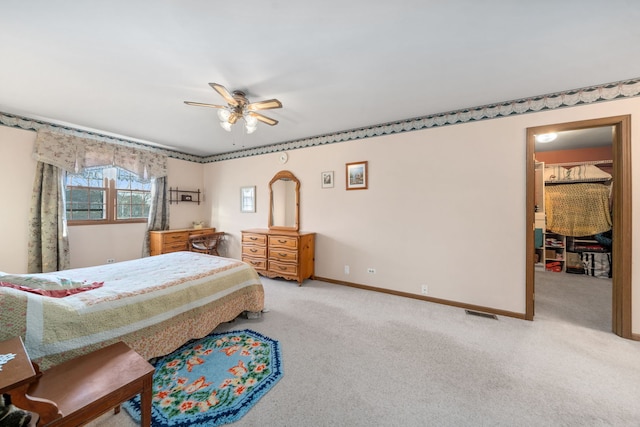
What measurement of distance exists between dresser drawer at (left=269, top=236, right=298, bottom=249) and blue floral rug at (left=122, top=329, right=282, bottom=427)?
1.62 meters

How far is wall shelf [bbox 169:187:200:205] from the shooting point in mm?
4949

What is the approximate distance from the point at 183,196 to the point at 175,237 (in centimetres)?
101

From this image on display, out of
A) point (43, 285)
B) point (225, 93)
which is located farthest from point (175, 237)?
point (225, 93)

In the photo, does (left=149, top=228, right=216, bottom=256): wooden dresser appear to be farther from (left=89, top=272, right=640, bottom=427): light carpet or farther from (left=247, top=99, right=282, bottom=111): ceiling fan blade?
(left=247, top=99, right=282, bottom=111): ceiling fan blade

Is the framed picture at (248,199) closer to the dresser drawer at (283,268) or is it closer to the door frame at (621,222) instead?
the dresser drawer at (283,268)

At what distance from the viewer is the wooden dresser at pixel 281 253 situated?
12.2 feet

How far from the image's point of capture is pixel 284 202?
4352mm

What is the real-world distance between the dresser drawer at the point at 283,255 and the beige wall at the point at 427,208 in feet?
1.66

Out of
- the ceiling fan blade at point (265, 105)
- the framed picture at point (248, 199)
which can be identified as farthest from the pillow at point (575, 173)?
the framed picture at point (248, 199)

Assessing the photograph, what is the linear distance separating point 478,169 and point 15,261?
628 centimetres

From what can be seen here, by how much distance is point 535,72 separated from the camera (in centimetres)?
214

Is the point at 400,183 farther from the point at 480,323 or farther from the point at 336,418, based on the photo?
the point at 336,418

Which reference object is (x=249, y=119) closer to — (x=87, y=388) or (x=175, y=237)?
(x=87, y=388)

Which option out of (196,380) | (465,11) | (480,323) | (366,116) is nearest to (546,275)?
(480,323)
